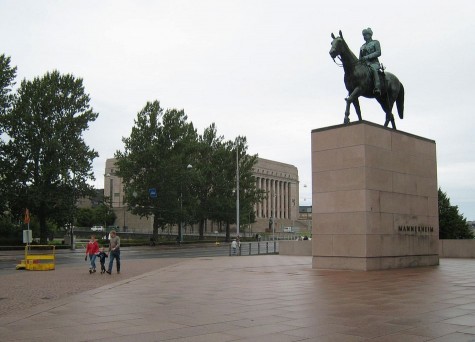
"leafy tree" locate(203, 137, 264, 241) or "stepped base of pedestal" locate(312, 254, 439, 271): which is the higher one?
"leafy tree" locate(203, 137, 264, 241)

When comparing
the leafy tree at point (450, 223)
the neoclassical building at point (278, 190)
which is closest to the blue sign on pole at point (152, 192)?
the leafy tree at point (450, 223)

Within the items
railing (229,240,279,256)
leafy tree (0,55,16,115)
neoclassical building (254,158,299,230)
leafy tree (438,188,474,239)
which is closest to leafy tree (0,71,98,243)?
leafy tree (0,55,16,115)

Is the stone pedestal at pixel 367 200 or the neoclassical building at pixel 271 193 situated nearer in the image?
the stone pedestal at pixel 367 200

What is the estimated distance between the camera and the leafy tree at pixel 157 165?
64.6 m

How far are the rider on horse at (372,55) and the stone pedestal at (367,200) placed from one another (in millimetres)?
1826

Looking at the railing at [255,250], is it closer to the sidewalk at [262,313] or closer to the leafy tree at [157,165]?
the leafy tree at [157,165]

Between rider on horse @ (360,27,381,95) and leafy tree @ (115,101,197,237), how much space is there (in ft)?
144

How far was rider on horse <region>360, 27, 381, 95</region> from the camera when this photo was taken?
21.8 meters

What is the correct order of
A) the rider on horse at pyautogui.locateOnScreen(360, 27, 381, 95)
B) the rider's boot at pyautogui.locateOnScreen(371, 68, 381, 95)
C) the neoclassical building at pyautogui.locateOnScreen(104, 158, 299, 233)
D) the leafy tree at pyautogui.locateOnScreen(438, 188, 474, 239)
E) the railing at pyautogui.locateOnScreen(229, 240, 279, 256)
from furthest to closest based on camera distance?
the neoclassical building at pyautogui.locateOnScreen(104, 158, 299, 233)
the leafy tree at pyautogui.locateOnScreen(438, 188, 474, 239)
the railing at pyautogui.locateOnScreen(229, 240, 279, 256)
the rider on horse at pyautogui.locateOnScreen(360, 27, 381, 95)
the rider's boot at pyautogui.locateOnScreen(371, 68, 381, 95)

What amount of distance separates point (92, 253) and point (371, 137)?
13.0 m

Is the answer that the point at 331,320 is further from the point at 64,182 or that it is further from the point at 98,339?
the point at 64,182

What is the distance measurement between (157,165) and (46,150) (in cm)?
1415

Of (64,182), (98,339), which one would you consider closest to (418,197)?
(98,339)

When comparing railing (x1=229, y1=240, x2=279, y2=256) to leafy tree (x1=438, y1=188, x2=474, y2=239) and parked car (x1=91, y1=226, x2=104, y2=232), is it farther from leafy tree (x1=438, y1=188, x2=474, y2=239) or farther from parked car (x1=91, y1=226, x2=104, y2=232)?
parked car (x1=91, y1=226, x2=104, y2=232)
